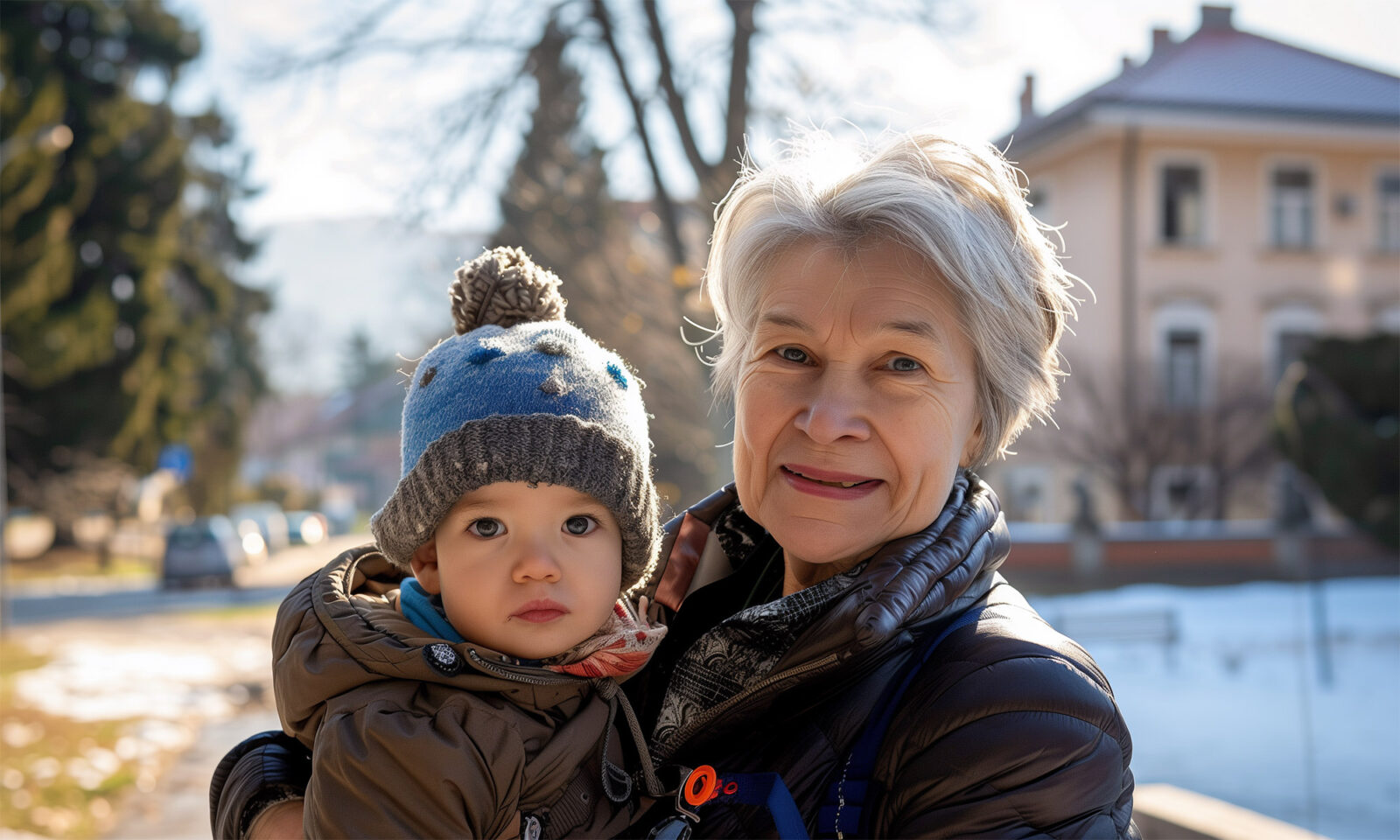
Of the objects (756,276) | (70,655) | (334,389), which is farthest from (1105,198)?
(334,389)

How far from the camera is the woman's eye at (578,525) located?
1849mm

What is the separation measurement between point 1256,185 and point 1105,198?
3511 mm

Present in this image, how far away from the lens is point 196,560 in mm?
22453

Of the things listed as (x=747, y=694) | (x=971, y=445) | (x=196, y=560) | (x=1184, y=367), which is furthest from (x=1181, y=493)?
(x=196, y=560)

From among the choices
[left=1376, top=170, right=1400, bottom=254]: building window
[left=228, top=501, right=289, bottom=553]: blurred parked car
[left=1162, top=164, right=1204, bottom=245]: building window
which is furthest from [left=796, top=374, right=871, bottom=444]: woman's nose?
[left=228, top=501, right=289, bottom=553]: blurred parked car

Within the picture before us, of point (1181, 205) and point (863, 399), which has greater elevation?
point (863, 399)

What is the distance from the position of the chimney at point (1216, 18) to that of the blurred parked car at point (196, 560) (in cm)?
2028

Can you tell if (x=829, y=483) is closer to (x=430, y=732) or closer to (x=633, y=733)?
(x=633, y=733)

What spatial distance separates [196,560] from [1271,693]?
1953cm

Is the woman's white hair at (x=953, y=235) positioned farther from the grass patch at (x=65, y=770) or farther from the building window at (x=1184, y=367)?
the building window at (x=1184, y=367)

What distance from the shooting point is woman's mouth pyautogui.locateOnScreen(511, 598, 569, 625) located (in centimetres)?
176

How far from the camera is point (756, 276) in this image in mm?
1946

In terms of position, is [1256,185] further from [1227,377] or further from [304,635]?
[304,635]

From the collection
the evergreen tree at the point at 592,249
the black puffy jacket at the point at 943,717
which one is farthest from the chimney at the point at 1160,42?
the black puffy jacket at the point at 943,717
